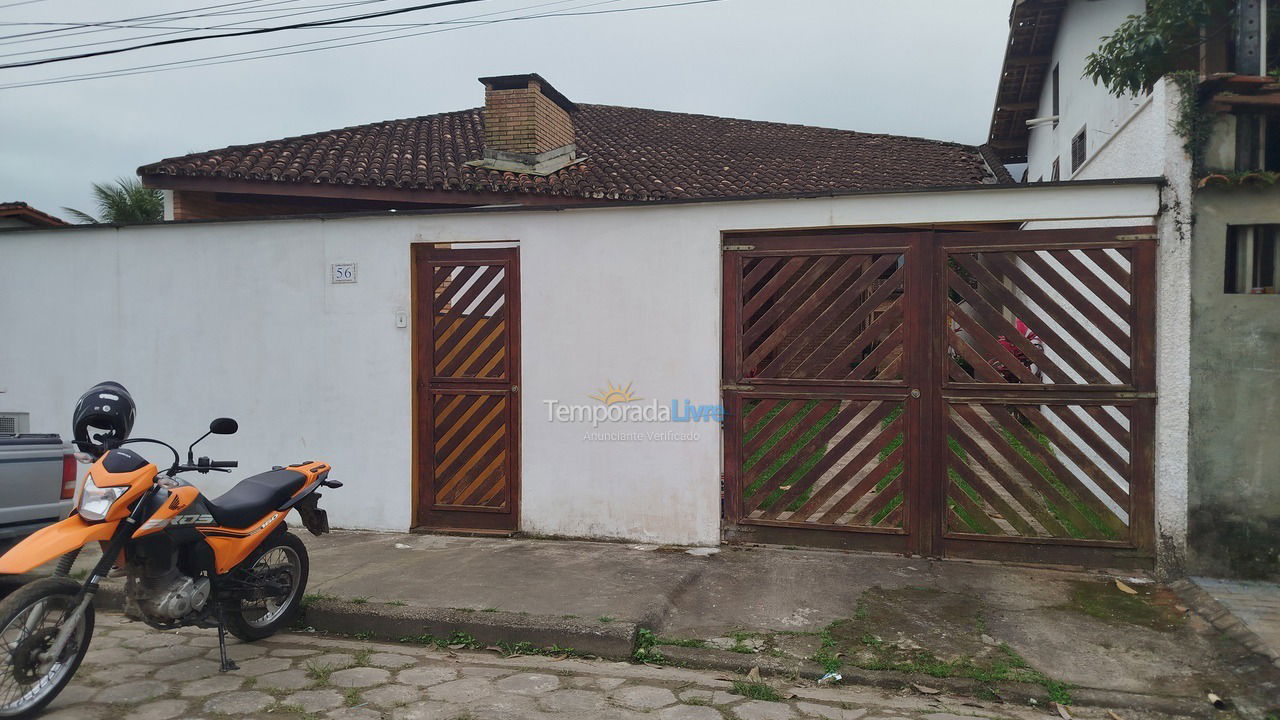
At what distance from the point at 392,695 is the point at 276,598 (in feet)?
4.01

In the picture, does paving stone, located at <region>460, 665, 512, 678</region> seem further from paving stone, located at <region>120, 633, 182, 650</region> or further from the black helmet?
the black helmet

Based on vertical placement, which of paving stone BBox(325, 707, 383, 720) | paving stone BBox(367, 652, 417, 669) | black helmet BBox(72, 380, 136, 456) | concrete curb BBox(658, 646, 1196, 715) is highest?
black helmet BBox(72, 380, 136, 456)

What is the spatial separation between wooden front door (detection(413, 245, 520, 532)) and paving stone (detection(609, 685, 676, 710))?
2.77 meters

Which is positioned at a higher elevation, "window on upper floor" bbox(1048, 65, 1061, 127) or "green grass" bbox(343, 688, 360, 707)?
"window on upper floor" bbox(1048, 65, 1061, 127)

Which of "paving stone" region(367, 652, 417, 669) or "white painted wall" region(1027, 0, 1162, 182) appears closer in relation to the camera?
"paving stone" region(367, 652, 417, 669)

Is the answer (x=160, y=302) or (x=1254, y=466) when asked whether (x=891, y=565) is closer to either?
(x=1254, y=466)

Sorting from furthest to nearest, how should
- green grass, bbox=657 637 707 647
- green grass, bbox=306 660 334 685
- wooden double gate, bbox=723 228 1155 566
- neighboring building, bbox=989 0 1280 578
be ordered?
wooden double gate, bbox=723 228 1155 566, neighboring building, bbox=989 0 1280 578, green grass, bbox=657 637 707 647, green grass, bbox=306 660 334 685

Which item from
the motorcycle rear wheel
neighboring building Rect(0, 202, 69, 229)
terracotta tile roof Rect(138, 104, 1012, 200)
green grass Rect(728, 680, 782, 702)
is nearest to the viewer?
green grass Rect(728, 680, 782, 702)

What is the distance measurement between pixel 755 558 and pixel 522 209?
314 centimetres

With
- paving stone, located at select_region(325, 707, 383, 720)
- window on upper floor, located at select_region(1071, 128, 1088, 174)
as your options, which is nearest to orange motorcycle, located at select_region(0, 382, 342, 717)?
paving stone, located at select_region(325, 707, 383, 720)

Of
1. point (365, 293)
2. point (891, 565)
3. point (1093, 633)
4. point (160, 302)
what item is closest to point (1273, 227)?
point (1093, 633)

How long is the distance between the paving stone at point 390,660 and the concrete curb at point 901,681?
1.33m

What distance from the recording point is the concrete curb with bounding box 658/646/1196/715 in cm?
374

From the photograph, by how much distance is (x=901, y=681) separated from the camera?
3967mm
